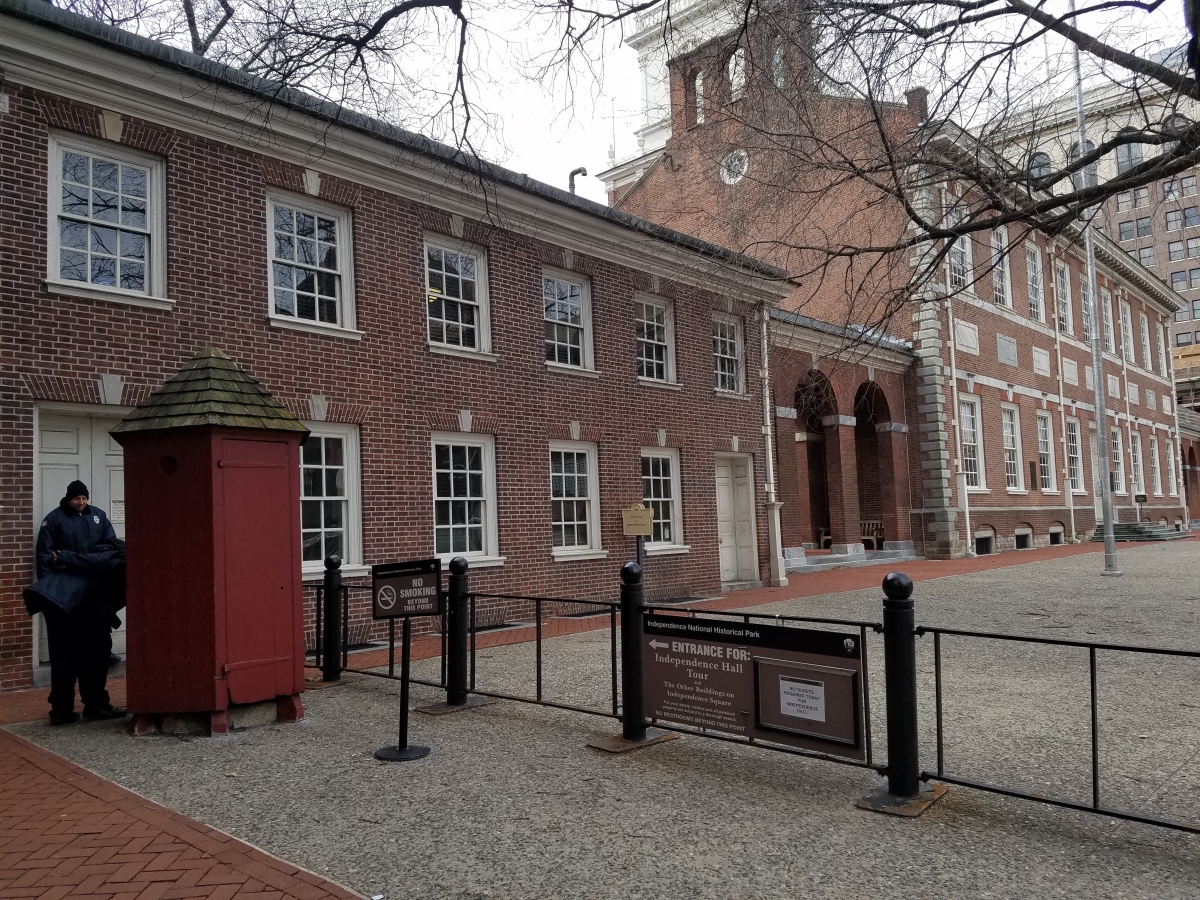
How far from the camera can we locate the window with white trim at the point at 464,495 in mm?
12383

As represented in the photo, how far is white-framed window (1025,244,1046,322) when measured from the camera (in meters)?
31.1

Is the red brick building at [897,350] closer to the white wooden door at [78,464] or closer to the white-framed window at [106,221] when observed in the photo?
the white-framed window at [106,221]

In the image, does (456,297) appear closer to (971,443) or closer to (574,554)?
(574,554)

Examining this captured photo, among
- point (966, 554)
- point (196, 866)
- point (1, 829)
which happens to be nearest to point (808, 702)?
point (196, 866)

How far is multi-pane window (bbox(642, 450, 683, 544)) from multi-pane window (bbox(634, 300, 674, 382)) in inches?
56.7

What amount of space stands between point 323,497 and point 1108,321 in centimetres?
3722

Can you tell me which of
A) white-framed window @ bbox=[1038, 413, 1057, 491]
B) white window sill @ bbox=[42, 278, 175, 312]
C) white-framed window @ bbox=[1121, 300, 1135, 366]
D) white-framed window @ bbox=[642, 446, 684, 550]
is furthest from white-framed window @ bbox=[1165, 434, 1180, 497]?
white window sill @ bbox=[42, 278, 175, 312]

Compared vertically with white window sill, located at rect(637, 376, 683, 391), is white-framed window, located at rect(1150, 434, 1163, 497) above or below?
below

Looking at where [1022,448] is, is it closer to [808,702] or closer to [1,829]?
[808,702]

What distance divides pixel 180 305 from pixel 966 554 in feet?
73.9

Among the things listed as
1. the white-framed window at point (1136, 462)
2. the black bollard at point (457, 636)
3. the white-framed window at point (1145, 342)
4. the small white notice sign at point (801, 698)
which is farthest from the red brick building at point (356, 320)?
the white-framed window at point (1145, 342)

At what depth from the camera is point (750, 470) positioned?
18.1 meters

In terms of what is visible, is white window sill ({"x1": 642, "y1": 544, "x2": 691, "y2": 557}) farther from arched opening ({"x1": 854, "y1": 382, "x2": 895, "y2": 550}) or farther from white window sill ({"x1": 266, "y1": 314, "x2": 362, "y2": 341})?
arched opening ({"x1": 854, "y1": 382, "x2": 895, "y2": 550})

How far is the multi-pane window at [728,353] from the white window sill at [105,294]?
1070 cm
